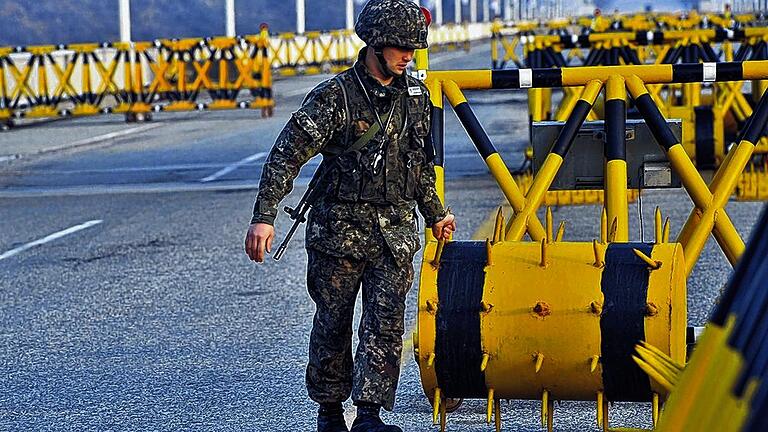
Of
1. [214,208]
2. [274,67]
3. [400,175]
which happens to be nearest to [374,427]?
[400,175]

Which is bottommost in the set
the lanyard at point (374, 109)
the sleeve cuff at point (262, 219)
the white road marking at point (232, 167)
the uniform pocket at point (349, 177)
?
the white road marking at point (232, 167)

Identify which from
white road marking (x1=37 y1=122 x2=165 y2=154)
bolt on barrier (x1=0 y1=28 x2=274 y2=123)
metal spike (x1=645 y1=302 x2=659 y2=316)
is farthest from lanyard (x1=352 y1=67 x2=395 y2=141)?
bolt on barrier (x1=0 y1=28 x2=274 y2=123)

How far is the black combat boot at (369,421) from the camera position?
5.34m

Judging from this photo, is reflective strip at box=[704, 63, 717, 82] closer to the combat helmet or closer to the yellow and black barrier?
the combat helmet

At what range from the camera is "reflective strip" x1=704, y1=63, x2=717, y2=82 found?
21.0ft

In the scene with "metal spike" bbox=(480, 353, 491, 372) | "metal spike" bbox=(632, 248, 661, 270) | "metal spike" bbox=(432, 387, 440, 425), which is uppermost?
"metal spike" bbox=(632, 248, 661, 270)

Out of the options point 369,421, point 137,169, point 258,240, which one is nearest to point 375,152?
point 258,240

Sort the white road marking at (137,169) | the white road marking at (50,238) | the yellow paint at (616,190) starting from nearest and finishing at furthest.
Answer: the yellow paint at (616,190) < the white road marking at (50,238) < the white road marking at (137,169)

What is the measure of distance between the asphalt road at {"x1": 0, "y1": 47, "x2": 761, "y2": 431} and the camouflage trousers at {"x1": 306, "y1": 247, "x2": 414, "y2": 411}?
1.76ft

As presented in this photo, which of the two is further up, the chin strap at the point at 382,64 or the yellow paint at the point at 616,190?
the chin strap at the point at 382,64

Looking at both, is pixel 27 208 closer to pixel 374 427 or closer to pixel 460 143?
pixel 460 143

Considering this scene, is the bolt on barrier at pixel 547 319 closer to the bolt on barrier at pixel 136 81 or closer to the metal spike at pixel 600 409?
the metal spike at pixel 600 409

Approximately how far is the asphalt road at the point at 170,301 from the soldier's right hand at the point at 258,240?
1.06 m

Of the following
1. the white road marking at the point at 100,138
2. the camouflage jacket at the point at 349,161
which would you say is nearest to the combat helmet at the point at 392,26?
the camouflage jacket at the point at 349,161
